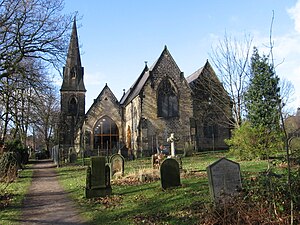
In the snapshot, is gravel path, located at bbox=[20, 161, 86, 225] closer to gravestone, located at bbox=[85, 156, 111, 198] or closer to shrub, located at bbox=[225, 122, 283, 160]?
gravestone, located at bbox=[85, 156, 111, 198]

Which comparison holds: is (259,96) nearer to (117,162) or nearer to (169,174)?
(117,162)

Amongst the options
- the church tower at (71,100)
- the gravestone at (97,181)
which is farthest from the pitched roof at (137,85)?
the gravestone at (97,181)

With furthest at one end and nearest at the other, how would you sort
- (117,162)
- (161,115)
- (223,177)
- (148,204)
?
(161,115) → (117,162) → (148,204) → (223,177)

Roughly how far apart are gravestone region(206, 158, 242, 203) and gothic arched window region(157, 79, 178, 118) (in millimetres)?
26537

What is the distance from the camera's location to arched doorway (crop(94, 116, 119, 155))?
3931 centimetres

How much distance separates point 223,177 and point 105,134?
33.0 meters

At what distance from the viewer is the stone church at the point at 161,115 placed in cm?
3303

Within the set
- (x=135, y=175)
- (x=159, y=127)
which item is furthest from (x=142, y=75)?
(x=135, y=175)

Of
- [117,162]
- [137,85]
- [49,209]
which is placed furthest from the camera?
[137,85]

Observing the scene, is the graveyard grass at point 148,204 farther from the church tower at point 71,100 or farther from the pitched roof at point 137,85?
the church tower at point 71,100

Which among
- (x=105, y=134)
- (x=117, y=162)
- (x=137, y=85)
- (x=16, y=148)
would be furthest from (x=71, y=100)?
(x=117, y=162)

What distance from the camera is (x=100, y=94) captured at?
132 ft

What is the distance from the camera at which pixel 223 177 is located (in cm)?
774

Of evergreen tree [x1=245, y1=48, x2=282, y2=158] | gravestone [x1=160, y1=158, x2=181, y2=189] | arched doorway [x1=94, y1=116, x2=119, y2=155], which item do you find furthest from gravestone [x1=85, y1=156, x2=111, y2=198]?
arched doorway [x1=94, y1=116, x2=119, y2=155]
